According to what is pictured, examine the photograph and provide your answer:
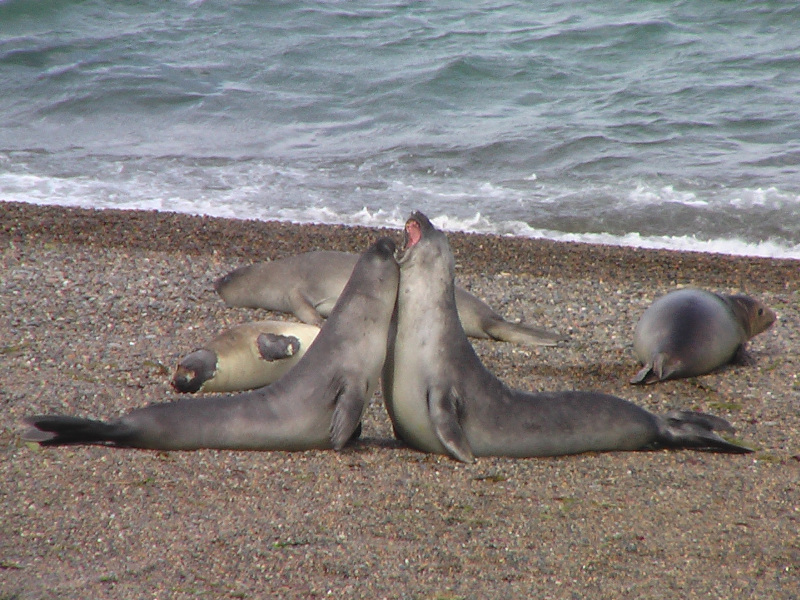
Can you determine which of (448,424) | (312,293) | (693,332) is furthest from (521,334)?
(448,424)

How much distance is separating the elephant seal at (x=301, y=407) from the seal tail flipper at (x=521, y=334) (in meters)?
1.99

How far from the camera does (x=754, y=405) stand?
5.41 metres

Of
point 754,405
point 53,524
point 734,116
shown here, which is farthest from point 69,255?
point 734,116

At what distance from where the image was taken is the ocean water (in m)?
12.4

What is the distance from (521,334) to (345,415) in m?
2.46

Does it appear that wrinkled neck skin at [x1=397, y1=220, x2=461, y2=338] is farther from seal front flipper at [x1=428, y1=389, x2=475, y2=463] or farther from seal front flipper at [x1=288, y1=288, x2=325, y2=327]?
seal front flipper at [x1=288, y1=288, x2=325, y2=327]

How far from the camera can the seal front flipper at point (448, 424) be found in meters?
4.25

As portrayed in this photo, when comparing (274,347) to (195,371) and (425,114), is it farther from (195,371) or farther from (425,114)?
(425,114)

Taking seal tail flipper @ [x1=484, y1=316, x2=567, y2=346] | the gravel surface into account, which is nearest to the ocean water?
seal tail flipper @ [x1=484, y1=316, x2=567, y2=346]

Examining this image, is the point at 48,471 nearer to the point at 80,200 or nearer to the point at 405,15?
the point at 80,200

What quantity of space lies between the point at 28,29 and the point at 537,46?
11628 millimetres

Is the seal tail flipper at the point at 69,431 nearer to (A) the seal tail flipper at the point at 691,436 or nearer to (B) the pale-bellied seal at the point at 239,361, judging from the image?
(B) the pale-bellied seal at the point at 239,361

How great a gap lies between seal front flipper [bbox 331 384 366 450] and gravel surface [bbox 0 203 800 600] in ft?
0.30

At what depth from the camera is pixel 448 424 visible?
14.1 feet
